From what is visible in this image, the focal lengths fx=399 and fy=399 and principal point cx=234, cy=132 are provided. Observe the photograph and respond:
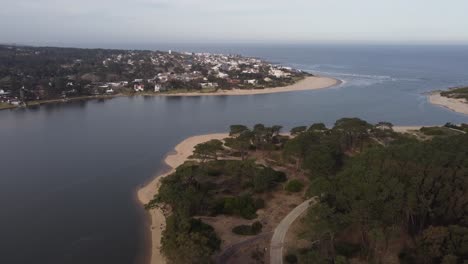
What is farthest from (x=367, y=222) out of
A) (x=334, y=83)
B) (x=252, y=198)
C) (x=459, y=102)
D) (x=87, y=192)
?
(x=334, y=83)

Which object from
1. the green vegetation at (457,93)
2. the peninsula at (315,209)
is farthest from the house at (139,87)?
the green vegetation at (457,93)

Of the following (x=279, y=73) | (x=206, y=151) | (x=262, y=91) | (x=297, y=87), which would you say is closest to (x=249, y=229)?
(x=206, y=151)

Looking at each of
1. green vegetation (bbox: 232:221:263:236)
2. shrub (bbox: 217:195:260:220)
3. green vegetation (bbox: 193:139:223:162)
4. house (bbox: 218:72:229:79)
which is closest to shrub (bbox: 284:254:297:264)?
green vegetation (bbox: 232:221:263:236)

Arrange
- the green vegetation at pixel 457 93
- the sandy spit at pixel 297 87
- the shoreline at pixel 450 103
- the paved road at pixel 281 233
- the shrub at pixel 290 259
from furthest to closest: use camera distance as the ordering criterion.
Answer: the sandy spit at pixel 297 87 < the green vegetation at pixel 457 93 < the shoreline at pixel 450 103 < the paved road at pixel 281 233 < the shrub at pixel 290 259

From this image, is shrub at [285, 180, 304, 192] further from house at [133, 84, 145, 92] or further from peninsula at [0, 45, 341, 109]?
house at [133, 84, 145, 92]

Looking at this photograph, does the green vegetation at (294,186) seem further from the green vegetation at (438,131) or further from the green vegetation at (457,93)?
the green vegetation at (457,93)
